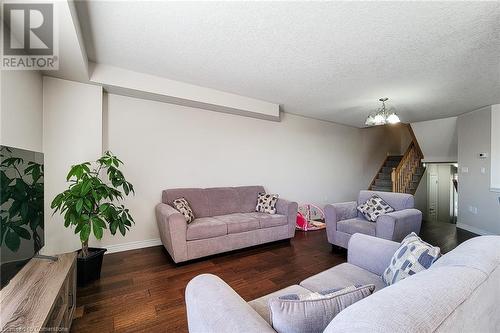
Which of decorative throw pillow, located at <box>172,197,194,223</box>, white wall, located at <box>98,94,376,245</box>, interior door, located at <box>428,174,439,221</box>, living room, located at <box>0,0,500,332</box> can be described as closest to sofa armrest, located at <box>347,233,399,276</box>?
living room, located at <box>0,0,500,332</box>

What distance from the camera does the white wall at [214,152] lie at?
3297 mm

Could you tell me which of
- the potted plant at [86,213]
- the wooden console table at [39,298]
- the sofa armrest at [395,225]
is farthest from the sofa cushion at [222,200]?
the sofa armrest at [395,225]

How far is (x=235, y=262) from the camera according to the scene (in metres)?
2.89

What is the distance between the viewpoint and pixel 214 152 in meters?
3.98

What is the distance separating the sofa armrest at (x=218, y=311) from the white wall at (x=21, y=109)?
209cm

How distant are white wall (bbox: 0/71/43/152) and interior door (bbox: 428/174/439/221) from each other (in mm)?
9451

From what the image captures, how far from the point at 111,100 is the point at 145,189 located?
1.37 m

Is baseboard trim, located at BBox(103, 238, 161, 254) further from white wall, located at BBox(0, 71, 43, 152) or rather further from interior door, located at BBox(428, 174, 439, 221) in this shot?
interior door, located at BBox(428, 174, 439, 221)

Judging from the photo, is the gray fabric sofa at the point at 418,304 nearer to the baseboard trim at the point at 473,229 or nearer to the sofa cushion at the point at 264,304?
the sofa cushion at the point at 264,304

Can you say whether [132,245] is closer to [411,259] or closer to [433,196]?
[411,259]

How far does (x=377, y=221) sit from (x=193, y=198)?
2643 millimetres

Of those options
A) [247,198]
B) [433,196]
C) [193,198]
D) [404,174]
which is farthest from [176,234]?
[433,196]

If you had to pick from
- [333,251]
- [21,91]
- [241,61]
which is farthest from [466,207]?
[21,91]

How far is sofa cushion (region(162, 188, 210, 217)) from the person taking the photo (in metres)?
3.38
